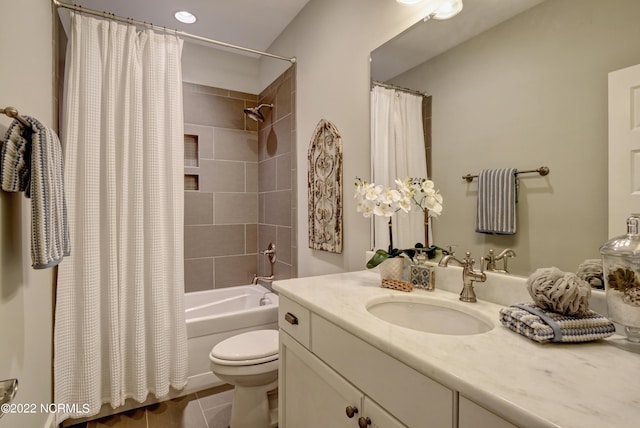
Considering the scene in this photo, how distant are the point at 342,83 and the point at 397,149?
0.64 metres

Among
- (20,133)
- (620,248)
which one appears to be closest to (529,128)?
(620,248)

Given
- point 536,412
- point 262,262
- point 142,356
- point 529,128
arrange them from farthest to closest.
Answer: point 262,262
point 142,356
point 529,128
point 536,412

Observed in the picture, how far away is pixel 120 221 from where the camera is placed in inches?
74.9

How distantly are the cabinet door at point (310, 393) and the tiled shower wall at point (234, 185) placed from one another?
4.32 feet

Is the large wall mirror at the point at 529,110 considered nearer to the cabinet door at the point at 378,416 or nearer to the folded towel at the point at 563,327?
the folded towel at the point at 563,327

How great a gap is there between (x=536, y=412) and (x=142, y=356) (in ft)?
6.79

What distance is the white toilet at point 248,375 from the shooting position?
1.65 metres

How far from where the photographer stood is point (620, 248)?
0.77 meters

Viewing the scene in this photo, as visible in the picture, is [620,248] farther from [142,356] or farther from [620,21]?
[142,356]

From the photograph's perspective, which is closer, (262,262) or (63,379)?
(63,379)

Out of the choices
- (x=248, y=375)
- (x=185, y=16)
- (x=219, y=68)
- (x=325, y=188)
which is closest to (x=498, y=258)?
(x=325, y=188)

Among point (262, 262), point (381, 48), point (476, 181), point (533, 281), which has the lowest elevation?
point (262, 262)

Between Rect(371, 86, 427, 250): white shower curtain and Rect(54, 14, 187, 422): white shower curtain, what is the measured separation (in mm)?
1286

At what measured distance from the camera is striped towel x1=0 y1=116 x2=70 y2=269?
1.09 m
